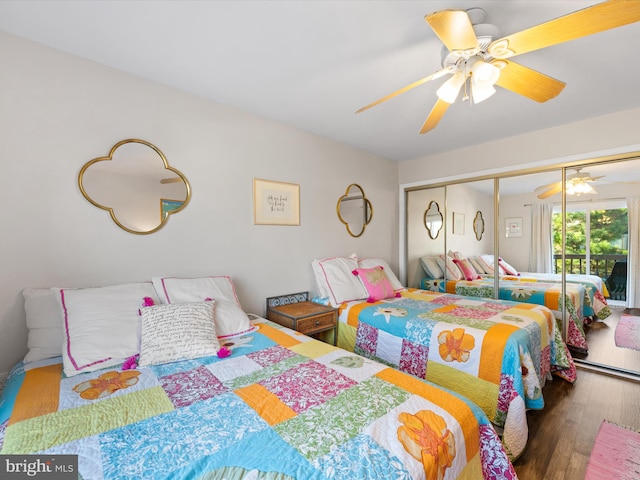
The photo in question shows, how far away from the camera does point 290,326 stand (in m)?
2.35

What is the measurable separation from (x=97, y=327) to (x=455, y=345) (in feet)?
7.01

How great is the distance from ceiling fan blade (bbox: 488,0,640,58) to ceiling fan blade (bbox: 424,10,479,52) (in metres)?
0.14

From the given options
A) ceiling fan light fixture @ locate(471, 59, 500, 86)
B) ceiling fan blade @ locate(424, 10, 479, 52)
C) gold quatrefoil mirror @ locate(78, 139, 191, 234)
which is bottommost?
gold quatrefoil mirror @ locate(78, 139, 191, 234)

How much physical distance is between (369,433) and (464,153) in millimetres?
3425

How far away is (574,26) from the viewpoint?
1.14 metres

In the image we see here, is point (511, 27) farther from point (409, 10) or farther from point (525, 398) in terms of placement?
point (525, 398)

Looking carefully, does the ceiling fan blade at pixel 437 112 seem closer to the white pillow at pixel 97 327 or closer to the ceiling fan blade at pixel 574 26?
the ceiling fan blade at pixel 574 26

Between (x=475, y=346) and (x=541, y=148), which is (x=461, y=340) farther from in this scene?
(x=541, y=148)

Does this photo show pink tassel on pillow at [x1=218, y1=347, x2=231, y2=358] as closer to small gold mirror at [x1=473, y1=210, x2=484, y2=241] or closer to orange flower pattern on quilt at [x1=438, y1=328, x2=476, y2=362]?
orange flower pattern on quilt at [x1=438, y1=328, x2=476, y2=362]

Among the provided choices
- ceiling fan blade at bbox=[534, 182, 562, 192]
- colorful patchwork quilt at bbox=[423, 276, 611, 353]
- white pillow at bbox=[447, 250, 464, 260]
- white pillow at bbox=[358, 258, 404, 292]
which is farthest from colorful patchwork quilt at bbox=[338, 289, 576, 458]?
ceiling fan blade at bbox=[534, 182, 562, 192]

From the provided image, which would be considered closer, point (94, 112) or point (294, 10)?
point (294, 10)

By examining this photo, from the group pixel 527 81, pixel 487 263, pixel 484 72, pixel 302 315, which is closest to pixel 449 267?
pixel 487 263

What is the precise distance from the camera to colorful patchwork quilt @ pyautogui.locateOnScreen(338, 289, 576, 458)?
173 centimetres

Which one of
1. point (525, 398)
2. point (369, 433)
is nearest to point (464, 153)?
point (525, 398)
